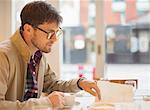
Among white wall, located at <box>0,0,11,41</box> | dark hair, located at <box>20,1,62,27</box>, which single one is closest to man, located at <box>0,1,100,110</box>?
dark hair, located at <box>20,1,62,27</box>

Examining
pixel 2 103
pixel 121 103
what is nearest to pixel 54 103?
pixel 2 103

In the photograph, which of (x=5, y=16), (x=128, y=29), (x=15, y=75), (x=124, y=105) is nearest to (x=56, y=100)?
(x=15, y=75)

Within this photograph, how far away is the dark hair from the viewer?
167cm

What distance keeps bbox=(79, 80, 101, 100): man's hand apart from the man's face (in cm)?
33

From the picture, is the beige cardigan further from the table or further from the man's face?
the table

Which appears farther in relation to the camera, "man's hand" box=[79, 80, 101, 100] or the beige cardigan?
"man's hand" box=[79, 80, 101, 100]

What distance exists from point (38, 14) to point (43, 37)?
0.13 meters

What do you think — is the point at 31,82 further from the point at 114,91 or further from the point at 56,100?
the point at 114,91

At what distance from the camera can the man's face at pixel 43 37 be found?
5.55 ft

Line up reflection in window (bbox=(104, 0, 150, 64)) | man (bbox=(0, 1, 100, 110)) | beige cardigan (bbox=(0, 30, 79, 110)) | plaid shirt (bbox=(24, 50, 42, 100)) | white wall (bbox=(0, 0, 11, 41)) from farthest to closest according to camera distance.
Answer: reflection in window (bbox=(104, 0, 150, 64))
white wall (bbox=(0, 0, 11, 41))
plaid shirt (bbox=(24, 50, 42, 100))
man (bbox=(0, 1, 100, 110))
beige cardigan (bbox=(0, 30, 79, 110))

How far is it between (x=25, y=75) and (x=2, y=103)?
299 mm

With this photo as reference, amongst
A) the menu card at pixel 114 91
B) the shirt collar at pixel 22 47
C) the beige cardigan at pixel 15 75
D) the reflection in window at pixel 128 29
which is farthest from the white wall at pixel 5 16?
the menu card at pixel 114 91

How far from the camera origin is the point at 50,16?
5.50 ft

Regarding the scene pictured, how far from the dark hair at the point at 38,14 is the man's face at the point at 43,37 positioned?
0.09ft
